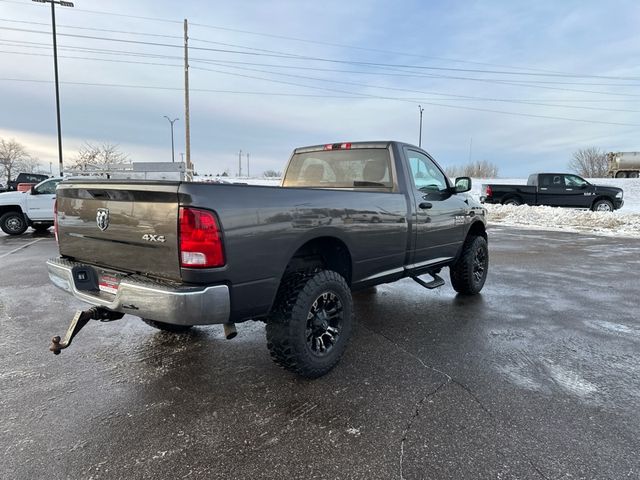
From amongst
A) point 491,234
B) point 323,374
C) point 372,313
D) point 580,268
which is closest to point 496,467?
point 323,374

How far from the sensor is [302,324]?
3.14 meters

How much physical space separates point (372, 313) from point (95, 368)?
2.96 meters

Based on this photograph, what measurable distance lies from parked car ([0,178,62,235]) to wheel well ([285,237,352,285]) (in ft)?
39.4

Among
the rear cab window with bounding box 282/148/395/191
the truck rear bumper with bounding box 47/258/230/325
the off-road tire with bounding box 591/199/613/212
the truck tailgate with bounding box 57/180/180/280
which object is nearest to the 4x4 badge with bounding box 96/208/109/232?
the truck tailgate with bounding box 57/180/180/280

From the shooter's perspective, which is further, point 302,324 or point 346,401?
→ point 302,324

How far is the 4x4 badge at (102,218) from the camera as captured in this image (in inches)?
120

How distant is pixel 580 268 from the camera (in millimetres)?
8086

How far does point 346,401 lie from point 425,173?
291 cm

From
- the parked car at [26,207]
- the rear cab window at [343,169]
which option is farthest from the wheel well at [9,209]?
the rear cab window at [343,169]

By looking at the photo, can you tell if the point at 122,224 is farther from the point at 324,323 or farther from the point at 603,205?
the point at 603,205

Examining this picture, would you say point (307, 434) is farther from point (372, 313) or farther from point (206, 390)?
point (372, 313)

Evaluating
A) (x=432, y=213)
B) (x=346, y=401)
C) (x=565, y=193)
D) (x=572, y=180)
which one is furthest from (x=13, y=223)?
(x=572, y=180)

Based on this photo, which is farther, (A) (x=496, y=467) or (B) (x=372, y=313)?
(B) (x=372, y=313)

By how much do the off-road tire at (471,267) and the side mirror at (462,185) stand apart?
3.03 feet
